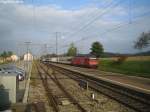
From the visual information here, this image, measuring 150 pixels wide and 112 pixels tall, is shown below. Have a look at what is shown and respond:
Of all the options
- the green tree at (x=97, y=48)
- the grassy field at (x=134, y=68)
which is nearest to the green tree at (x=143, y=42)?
the grassy field at (x=134, y=68)

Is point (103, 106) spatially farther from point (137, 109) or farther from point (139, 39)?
point (139, 39)

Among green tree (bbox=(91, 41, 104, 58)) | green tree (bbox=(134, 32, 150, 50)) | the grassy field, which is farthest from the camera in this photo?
green tree (bbox=(91, 41, 104, 58))

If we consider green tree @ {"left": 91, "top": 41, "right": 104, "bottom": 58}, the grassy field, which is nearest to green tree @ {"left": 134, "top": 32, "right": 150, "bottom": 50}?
the grassy field

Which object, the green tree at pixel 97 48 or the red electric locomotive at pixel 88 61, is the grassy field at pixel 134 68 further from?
the green tree at pixel 97 48

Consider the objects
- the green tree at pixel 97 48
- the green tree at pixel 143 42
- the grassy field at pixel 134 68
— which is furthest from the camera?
the green tree at pixel 97 48

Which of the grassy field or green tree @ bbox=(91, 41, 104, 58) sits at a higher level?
green tree @ bbox=(91, 41, 104, 58)

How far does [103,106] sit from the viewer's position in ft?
53.2

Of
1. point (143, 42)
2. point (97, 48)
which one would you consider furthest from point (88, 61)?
point (97, 48)

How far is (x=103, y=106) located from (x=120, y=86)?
8.54 metres

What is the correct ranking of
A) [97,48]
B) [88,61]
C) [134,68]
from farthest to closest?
[97,48]
[88,61]
[134,68]

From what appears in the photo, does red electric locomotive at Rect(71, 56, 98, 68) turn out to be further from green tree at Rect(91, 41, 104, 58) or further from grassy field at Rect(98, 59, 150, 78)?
green tree at Rect(91, 41, 104, 58)

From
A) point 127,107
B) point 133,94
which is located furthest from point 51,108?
point 133,94

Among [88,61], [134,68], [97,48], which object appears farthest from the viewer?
[97,48]

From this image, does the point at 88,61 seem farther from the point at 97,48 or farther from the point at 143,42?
the point at 97,48
